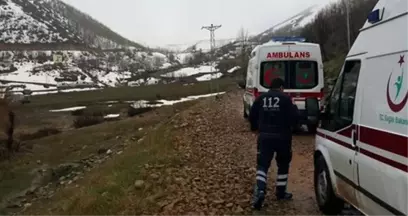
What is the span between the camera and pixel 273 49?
14492 mm

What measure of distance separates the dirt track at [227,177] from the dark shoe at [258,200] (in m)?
0.12

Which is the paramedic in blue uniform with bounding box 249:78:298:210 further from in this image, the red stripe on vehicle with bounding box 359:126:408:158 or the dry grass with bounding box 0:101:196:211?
the dry grass with bounding box 0:101:196:211

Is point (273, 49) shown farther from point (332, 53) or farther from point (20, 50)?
point (20, 50)

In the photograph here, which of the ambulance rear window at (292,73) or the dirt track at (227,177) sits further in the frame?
the ambulance rear window at (292,73)

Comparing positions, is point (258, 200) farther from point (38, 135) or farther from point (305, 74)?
point (38, 135)

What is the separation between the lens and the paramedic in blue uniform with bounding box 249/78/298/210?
6.66 m

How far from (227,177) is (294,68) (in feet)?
21.6

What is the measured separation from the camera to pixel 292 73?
574 inches

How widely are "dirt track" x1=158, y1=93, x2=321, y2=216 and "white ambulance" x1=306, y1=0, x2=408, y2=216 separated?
48.5 inches

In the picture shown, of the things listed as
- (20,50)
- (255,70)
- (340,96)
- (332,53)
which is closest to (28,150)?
(255,70)

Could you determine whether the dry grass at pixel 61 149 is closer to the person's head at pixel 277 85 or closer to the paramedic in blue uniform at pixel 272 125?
the paramedic in blue uniform at pixel 272 125

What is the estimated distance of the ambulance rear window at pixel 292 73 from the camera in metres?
14.5

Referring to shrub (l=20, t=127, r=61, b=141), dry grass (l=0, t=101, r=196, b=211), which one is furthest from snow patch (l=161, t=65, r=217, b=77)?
dry grass (l=0, t=101, r=196, b=211)

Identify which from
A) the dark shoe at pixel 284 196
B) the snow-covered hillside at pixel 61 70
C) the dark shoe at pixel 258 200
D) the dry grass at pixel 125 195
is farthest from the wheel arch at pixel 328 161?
the snow-covered hillside at pixel 61 70
